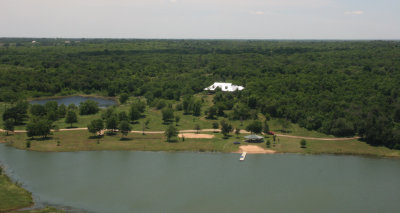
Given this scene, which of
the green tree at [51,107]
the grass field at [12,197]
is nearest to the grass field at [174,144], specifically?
the green tree at [51,107]

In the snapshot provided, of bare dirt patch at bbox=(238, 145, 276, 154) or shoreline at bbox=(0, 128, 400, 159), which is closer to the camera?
bare dirt patch at bbox=(238, 145, 276, 154)

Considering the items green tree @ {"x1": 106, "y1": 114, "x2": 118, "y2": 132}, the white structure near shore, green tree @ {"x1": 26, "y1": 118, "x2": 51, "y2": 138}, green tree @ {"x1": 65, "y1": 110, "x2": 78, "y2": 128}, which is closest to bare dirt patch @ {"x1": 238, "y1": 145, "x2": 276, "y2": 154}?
green tree @ {"x1": 106, "y1": 114, "x2": 118, "y2": 132}

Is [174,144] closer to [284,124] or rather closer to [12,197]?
[284,124]

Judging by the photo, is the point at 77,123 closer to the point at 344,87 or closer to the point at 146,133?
the point at 146,133

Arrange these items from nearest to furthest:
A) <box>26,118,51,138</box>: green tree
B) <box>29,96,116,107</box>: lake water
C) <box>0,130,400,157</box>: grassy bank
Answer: <box>0,130,400,157</box>: grassy bank, <box>26,118,51,138</box>: green tree, <box>29,96,116,107</box>: lake water

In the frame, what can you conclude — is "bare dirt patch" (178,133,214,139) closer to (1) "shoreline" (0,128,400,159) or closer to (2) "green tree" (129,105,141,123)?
(1) "shoreline" (0,128,400,159)

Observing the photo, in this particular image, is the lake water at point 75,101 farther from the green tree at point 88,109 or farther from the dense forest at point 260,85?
the green tree at point 88,109
